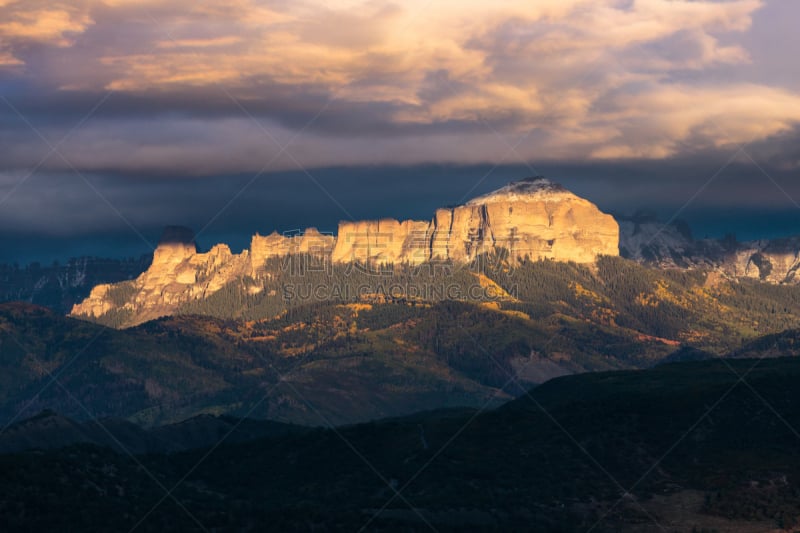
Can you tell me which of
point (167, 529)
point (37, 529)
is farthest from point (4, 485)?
point (167, 529)

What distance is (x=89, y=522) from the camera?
19400 cm

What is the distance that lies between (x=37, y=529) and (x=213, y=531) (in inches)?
1148

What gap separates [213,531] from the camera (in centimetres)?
19962

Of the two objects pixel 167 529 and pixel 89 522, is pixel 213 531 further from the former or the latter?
pixel 89 522

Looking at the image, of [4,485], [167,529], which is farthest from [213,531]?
[4,485]

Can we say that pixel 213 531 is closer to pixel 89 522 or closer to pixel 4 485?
pixel 89 522

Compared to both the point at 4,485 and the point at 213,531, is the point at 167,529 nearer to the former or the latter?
the point at 213,531

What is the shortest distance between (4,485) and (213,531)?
36.4 meters

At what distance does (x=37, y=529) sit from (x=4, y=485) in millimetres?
13607

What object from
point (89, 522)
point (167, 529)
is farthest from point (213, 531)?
point (89, 522)

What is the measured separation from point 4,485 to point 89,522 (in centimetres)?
1700

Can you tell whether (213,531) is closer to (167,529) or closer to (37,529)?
(167,529)

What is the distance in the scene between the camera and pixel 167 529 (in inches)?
7761

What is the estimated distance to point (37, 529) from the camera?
188875mm
